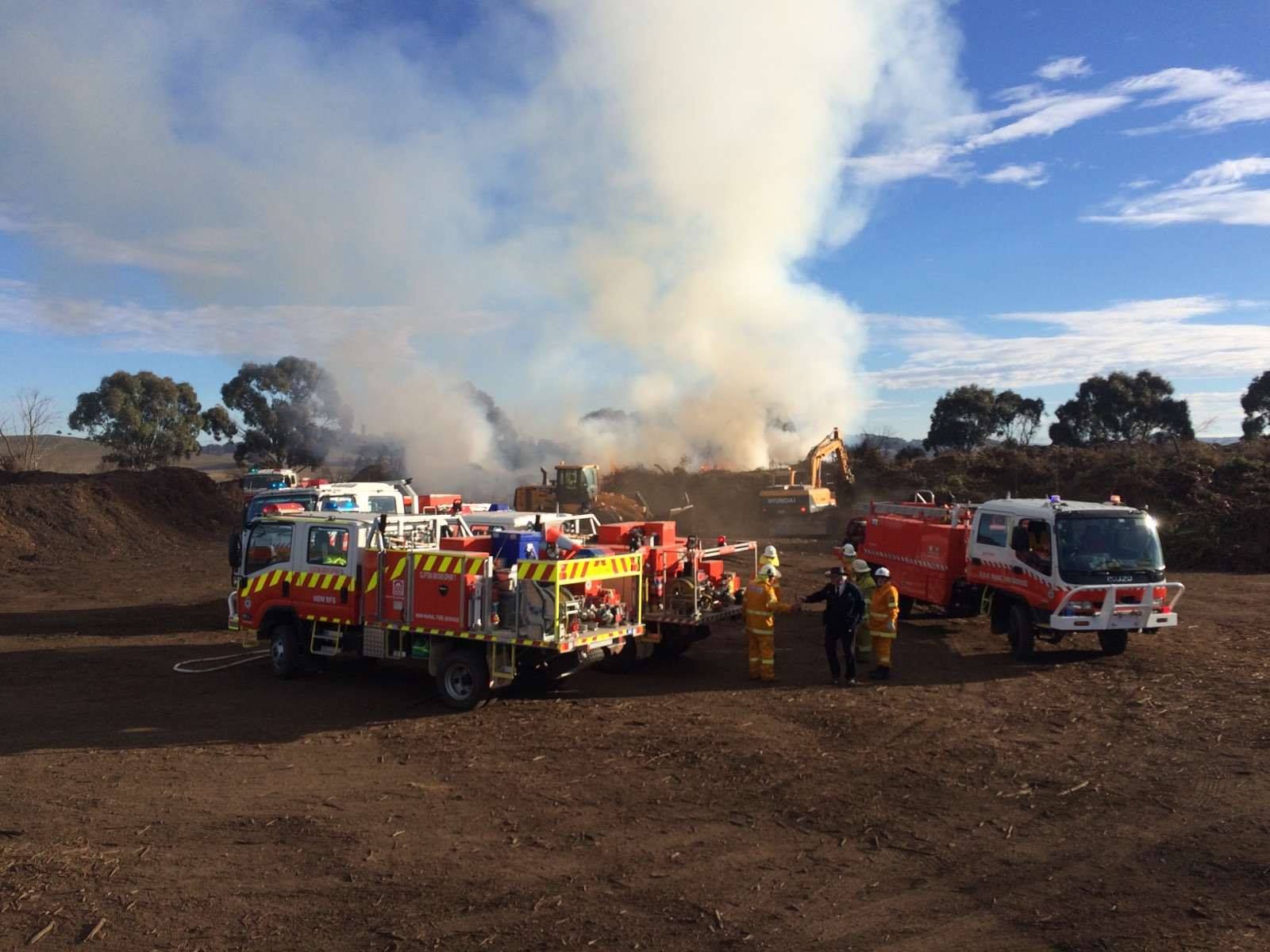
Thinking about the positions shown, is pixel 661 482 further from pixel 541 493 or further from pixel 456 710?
pixel 456 710

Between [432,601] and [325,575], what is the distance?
2023 millimetres

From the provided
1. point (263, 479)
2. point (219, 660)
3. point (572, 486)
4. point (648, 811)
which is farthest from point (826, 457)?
point (648, 811)

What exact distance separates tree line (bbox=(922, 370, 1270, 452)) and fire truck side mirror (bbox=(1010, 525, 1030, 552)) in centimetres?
4735

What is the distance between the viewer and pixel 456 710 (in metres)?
10.9

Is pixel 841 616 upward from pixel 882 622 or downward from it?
upward

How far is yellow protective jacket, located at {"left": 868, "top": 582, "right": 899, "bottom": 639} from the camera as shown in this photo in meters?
12.5

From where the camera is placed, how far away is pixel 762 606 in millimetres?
12227

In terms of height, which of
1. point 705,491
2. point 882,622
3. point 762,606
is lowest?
point 882,622

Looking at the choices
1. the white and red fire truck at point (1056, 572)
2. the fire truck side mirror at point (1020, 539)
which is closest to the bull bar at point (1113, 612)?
the white and red fire truck at point (1056, 572)

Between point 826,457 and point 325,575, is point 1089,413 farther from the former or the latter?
point 325,575

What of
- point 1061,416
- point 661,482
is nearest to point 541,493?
point 661,482

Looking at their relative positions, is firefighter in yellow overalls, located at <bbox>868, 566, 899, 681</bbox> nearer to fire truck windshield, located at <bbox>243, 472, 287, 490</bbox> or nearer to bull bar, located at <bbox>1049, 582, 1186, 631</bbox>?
bull bar, located at <bbox>1049, 582, 1186, 631</bbox>

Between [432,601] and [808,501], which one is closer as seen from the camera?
[432,601]

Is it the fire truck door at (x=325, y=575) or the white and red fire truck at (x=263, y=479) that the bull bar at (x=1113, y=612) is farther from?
the white and red fire truck at (x=263, y=479)
